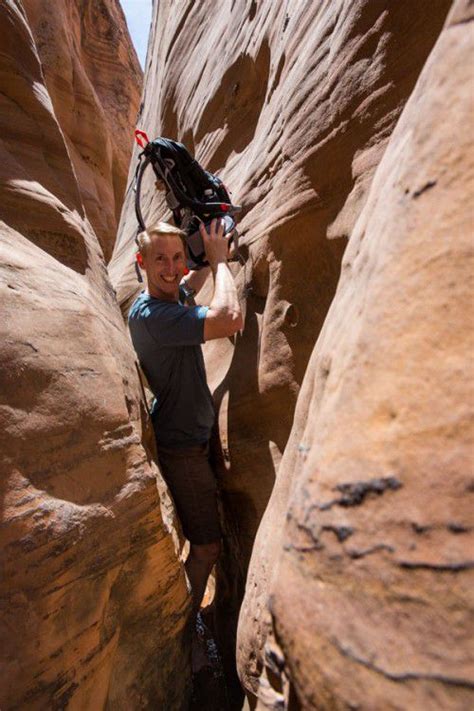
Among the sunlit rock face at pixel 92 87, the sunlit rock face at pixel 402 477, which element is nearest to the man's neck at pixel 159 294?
the sunlit rock face at pixel 402 477

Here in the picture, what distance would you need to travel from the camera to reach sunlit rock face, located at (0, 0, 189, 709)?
1.36 meters

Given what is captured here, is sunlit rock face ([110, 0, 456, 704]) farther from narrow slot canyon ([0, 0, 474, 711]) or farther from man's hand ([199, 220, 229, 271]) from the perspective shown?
man's hand ([199, 220, 229, 271])

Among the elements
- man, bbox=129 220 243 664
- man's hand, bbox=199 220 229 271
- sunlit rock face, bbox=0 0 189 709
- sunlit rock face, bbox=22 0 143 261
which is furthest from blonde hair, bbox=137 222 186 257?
sunlit rock face, bbox=22 0 143 261

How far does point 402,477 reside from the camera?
2.19 feet

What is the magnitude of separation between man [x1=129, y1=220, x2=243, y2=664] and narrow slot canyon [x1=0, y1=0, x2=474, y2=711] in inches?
6.4

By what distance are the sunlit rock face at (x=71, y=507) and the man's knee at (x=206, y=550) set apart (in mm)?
314

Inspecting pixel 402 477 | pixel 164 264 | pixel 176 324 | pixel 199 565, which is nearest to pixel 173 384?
pixel 176 324

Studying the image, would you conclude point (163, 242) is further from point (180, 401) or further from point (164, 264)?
point (180, 401)

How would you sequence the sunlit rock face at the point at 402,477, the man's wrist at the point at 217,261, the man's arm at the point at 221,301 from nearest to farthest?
1. the sunlit rock face at the point at 402,477
2. the man's arm at the point at 221,301
3. the man's wrist at the point at 217,261

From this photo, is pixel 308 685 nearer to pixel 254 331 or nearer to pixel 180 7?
pixel 254 331

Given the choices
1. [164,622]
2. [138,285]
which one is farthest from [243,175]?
[164,622]

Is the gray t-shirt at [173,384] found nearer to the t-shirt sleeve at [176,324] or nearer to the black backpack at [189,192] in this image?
the t-shirt sleeve at [176,324]

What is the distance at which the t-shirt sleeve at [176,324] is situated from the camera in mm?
2043

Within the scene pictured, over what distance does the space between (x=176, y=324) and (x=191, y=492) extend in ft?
2.76
